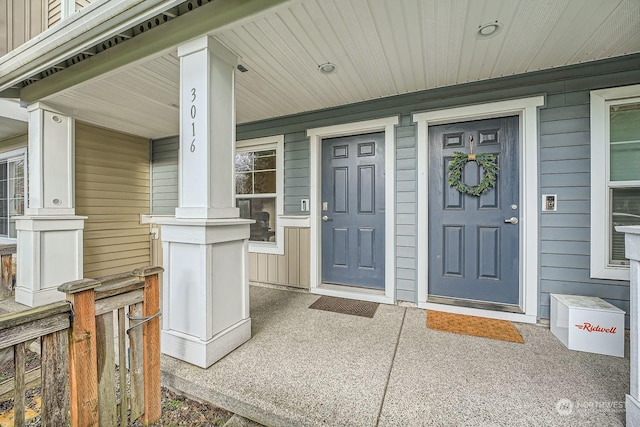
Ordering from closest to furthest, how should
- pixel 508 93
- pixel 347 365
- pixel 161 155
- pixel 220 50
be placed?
pixel 347 365 < pixel 220 50 < pixel 508 93 < pixel 161 155

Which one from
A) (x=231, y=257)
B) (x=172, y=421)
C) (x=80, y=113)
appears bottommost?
(x=172, y=421)

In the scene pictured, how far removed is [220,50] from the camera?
186 cm

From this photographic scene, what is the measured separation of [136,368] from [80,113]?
11.6ft

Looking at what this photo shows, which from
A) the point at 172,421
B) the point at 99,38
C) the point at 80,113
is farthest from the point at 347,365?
the point at 80,113

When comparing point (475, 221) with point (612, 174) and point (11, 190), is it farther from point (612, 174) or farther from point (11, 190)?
point (11, 190)

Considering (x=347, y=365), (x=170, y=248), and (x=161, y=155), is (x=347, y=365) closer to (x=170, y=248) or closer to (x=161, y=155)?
(x=170, y=248)

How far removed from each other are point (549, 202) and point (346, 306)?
6.88 feet

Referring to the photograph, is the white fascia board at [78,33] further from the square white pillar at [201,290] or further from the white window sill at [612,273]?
the white window sill at [612,273]

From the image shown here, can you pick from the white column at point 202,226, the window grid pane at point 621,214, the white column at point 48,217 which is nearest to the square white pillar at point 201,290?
the white column at point 202,226

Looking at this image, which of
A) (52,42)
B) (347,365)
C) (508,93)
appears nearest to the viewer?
(347,365)

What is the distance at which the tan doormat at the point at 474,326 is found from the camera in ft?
6.98

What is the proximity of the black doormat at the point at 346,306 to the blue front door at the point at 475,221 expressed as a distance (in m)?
0.69

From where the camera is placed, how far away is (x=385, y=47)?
200 centimetres

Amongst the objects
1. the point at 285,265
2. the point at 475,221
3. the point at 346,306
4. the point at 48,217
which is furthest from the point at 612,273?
the point at 48,217
